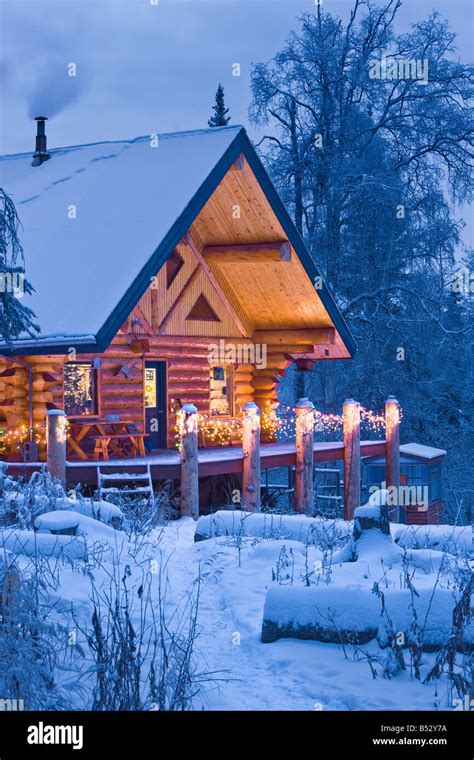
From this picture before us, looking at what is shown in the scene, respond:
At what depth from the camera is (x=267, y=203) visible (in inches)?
808

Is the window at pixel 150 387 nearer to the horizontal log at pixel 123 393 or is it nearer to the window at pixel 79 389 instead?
the horizontal log at pixel 123 393

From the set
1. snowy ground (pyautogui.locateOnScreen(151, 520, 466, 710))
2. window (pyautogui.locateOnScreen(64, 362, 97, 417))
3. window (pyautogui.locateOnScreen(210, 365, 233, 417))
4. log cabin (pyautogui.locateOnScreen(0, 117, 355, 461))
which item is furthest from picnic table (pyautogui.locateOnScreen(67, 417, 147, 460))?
snowy ground (pyautogui.locateOnScreen(151, 520, 466, 710))

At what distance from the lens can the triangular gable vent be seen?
22720mm

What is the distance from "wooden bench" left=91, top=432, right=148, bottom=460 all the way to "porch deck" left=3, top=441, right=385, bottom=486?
0.58 m

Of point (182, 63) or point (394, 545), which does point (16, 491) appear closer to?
point (394, 545)

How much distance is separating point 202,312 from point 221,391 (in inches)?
86.5

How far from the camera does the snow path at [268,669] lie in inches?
269

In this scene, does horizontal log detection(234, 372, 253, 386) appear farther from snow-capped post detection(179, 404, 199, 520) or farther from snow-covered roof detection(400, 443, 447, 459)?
snow-capped post detection(179, 404, 199, 520)

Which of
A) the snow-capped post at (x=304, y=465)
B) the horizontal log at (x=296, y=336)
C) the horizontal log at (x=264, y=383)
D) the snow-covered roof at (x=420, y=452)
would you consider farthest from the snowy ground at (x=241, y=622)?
the snow-covered roof at (x=420, y=452)

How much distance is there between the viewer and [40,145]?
24609 mm

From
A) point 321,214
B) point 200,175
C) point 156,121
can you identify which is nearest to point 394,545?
point 200,175

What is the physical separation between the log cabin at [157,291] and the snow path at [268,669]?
8.07 m
